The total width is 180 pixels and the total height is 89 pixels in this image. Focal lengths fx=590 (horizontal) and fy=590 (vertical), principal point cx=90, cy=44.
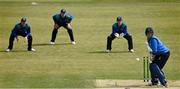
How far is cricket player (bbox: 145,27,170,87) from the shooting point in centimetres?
1767

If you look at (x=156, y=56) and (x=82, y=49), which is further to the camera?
(x=82, y=49)

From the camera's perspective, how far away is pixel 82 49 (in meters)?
27.5

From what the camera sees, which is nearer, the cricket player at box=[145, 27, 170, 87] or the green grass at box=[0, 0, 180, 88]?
the cricket player at box=[145, 27, 170, 87]

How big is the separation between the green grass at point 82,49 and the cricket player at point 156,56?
2.15m

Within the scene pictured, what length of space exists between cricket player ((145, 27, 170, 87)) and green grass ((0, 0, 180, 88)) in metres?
Answer: 2.15

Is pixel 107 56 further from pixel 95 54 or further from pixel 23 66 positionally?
pixel 23 66

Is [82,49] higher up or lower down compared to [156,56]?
lower down

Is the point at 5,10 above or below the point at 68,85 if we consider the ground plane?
above

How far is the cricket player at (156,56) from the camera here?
1767cm

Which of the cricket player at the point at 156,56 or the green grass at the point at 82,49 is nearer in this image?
the cricket player at the point at 156,56

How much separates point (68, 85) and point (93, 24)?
19.1 m

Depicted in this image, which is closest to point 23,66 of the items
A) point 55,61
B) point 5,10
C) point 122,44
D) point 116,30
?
point 55,61

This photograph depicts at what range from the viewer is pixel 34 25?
37469 millimetres

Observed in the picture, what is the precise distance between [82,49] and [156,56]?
970 centimetres
